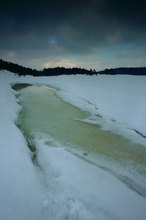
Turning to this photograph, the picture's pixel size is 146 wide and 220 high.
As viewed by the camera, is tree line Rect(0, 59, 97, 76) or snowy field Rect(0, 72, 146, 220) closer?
snowy field Rect(0, 72, 146, 220)

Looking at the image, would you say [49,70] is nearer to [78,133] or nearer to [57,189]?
[78,133]

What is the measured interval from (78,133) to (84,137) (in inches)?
17.8

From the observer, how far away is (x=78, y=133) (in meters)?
7.98

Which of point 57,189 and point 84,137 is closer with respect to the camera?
point 57,189

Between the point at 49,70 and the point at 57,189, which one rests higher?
the point at 57,189

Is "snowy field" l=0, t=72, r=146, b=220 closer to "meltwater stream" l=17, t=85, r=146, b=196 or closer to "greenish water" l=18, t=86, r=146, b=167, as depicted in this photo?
"meltwater stream" l=17, t=85, r=146, b=196

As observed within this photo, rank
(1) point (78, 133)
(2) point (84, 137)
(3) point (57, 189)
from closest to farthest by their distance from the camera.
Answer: (3) point (57, 189), (2) point (84, 137), (1) point (78, 133)

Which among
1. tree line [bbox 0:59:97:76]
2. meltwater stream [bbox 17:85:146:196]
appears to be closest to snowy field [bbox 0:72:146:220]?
meltwater stream [bbox 17:85:146:196]

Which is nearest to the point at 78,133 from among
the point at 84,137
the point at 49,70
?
the point at 84,137

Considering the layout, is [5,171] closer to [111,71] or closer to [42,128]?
[42,128]

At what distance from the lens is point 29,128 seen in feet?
27.7

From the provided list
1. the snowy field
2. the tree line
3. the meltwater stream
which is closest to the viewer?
the snowy field

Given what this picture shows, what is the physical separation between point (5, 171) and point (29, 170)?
20.8 inches

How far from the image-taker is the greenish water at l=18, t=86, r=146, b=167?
633cm
